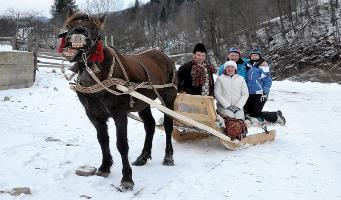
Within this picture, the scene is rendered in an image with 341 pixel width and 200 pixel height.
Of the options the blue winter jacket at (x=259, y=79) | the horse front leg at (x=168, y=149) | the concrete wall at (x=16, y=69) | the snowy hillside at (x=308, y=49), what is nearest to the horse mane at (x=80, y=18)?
the horse front leg at (x=168, y=149)

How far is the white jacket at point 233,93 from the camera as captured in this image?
22.2 feet

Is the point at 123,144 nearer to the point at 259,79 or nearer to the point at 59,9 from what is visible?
the point at 259,79

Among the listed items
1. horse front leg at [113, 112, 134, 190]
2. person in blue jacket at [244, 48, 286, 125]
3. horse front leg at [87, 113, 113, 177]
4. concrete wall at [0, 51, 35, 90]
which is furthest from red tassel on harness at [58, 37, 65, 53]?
concrete wall at [0, 51, 35, 90]

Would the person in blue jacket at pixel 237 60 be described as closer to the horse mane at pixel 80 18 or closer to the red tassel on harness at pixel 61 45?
the horse mane at pixel 80 18

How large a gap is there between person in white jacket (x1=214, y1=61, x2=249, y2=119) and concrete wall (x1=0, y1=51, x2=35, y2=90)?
27.4 feet

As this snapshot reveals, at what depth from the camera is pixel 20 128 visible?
7.59m

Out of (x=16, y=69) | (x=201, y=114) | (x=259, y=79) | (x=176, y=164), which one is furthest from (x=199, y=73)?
(x=16, y=69)

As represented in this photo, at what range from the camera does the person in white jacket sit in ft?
22.2

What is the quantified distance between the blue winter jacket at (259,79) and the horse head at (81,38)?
11.5 feet

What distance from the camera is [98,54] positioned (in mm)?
4449

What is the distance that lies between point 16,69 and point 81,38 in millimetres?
9967

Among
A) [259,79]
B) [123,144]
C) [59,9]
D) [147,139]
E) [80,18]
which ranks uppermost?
[59,9]

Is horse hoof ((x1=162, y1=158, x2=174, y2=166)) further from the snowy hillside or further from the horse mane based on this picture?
the snowy hillside

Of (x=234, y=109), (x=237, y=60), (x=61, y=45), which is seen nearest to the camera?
(x=61, y=45)
